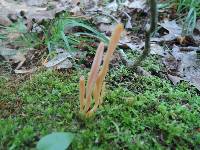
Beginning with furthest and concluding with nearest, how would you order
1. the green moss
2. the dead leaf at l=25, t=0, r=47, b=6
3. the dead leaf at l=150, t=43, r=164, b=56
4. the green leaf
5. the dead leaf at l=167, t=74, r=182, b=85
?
1. the dead leaf at l=25, t=0, r=47, b=6
2. the dead leaf at l=150, t=43, r=164, b=56
3. the dead leaf at l=167, t=74, r=182, b=85
4. the green moss
5. the green leaf

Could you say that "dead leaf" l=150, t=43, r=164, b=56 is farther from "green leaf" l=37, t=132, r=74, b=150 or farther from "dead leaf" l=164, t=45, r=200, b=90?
"green leaf" l=37, t=132, r=74, b=150

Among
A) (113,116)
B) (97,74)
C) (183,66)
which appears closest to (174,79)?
(183,66)

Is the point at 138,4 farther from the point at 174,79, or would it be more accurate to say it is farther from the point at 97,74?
the point at 97,74

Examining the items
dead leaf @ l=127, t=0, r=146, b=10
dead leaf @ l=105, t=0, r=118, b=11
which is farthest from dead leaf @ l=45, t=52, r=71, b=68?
dead leaf @ l=127, t=0, r=146, b=10

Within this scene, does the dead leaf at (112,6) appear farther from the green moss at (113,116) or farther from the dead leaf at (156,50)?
the green moss at (113,116)

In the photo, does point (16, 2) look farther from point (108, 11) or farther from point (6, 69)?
point (6, 69)

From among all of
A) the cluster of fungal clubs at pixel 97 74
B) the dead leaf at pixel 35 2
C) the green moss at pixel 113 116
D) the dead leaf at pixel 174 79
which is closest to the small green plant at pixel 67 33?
the green moss at pixel 113 116

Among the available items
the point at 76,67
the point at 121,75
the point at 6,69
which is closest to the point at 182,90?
the point at 121,75
